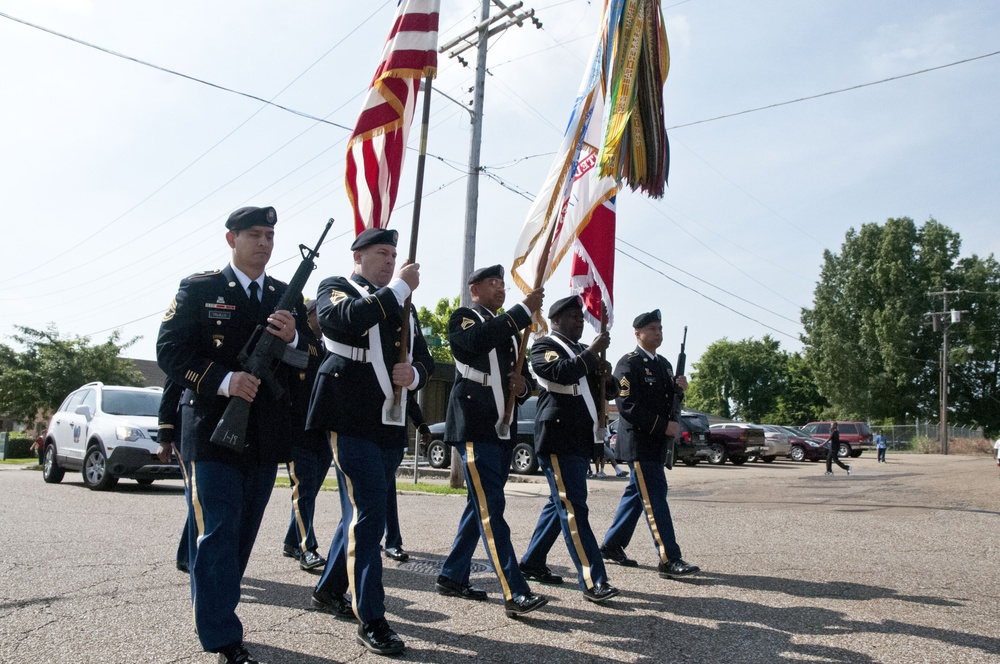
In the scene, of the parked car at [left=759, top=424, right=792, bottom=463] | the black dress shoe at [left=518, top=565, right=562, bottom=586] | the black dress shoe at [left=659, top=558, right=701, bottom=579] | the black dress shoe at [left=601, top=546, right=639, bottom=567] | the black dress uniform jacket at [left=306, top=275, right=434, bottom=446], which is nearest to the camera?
the black dress uniform jacket at [left=306, top=275, right=434, bottom=446]

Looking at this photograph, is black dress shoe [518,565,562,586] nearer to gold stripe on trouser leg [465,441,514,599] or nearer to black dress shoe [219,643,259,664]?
gold stripe on trouser leg [465,441,514,599]

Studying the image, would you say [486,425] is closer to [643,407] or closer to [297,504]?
[643,407]

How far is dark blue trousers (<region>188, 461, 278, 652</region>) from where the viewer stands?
329cm

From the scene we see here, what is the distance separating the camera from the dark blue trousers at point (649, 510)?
222 inches

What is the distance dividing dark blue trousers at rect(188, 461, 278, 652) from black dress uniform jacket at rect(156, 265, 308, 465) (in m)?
0.08

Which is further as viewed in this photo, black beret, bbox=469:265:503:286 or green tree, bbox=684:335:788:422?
green tree, bbox=684:335:788:422

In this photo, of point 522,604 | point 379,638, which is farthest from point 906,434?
point 379,638

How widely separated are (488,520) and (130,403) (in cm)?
941

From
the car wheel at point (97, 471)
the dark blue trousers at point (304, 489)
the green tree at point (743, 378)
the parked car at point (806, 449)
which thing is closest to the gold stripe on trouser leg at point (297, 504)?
the dark blue trousers at point (304, 489)

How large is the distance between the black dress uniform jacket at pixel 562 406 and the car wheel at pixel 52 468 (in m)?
10.5

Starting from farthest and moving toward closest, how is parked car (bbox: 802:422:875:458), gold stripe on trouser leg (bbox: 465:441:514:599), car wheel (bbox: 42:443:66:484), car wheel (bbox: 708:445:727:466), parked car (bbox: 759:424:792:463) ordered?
parked car (bbox: 802:422:875:458) < parked car (bbox: 759:424:792:463) < car wheel (bbox: 708:445:727:466) < car wheel (bbox: 42:443:66:484) < gold stripe on trouser leg (bbox: 465:441:514:599)

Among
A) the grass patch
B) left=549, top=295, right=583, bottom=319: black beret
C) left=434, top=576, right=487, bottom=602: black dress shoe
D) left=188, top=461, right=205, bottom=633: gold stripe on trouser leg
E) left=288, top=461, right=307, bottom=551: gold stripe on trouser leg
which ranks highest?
left=549, top=295, right=583, bottom=319: black beret

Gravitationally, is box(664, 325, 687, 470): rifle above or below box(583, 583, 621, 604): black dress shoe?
above

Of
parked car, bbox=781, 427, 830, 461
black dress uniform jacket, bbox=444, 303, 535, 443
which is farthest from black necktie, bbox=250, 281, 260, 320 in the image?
parked car, bbox=781, 427, 830, 461
